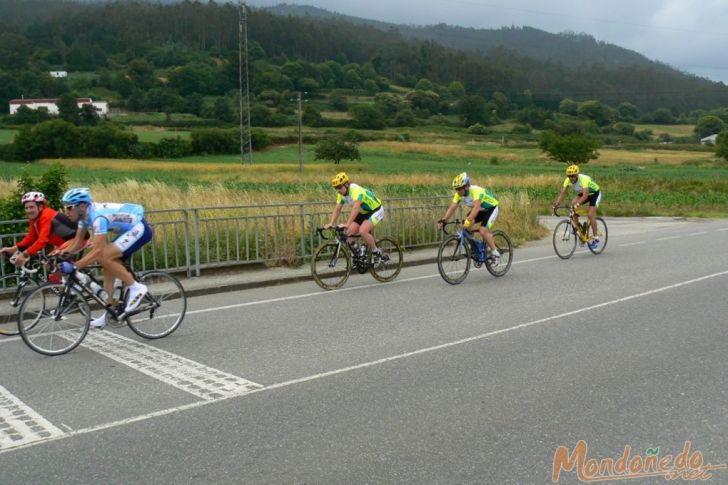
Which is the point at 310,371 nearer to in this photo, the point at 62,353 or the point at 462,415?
the point at 462,415

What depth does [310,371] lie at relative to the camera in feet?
21.6

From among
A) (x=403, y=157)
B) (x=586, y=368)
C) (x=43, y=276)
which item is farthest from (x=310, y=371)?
(x=403, y=157)

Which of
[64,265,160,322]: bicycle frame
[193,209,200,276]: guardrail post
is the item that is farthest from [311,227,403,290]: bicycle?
[64,265,160,322]: bicycle frame

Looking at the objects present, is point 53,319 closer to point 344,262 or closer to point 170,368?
point 170,368

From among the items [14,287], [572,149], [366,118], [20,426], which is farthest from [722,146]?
[20,426]

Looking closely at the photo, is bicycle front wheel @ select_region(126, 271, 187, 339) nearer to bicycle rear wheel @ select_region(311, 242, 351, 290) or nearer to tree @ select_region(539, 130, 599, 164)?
bicycle rear wheel @ select_region(311, 242, 351, 290)

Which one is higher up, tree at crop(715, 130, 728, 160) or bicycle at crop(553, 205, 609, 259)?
bicycle at crop(553, 205, 609, 259)

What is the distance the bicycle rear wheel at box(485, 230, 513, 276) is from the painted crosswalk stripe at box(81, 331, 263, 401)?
6414mm

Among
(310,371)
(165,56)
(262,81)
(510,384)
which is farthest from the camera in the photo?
(165,56)

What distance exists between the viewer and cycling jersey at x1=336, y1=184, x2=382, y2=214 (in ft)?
36.7

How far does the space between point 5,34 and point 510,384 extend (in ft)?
477

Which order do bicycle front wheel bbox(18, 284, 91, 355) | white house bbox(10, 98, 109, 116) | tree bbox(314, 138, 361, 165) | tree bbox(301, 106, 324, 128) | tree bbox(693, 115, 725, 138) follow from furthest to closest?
tree bbox(693, 115, 725, 138)
tree bbox(301, 106, 324, 128)
white house bbox(10, 98, 109, 116)
tree bbox(314, 138, 361, 165)
bicycle front wheel bbox(18, 284, 91, 355)

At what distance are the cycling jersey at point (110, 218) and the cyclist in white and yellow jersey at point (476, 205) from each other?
16.4ft

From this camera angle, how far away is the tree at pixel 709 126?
122m
